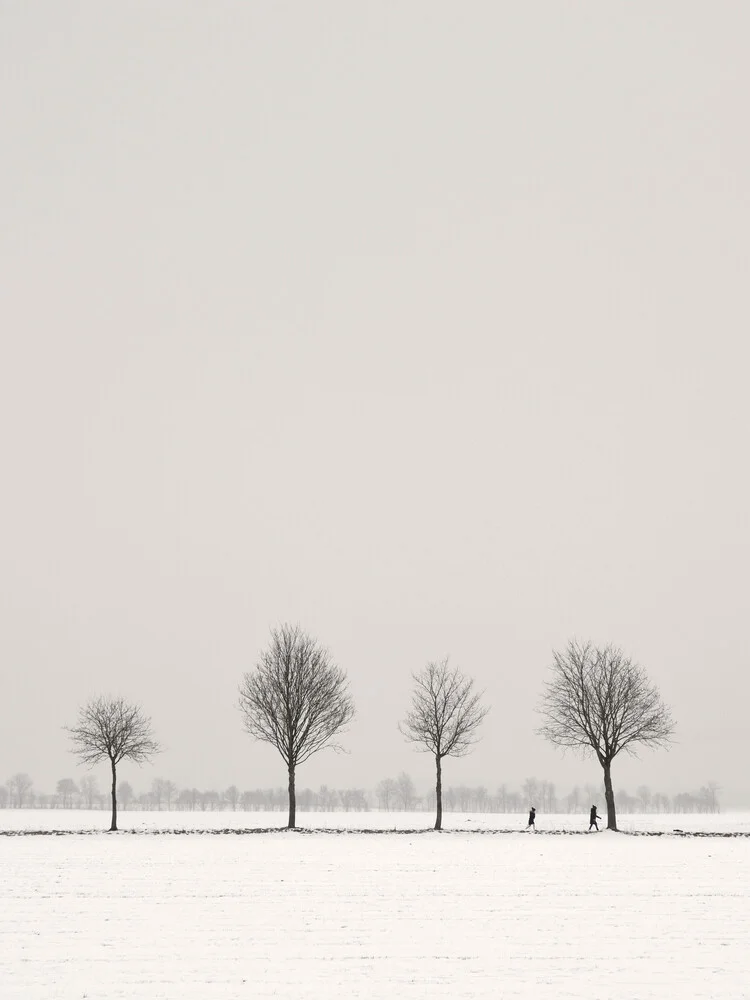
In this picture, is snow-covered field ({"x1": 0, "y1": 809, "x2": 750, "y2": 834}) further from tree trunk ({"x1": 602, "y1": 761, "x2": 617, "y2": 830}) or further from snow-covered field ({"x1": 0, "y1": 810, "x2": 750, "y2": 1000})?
snow-covered field ({"x1": 0, "y1": 810, "x2": 750, "y2": 1000})

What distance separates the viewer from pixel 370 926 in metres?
18.3

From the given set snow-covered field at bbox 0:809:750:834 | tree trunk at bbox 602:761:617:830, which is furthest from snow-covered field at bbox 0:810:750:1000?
snow-covered field at bbox 0:809:750:834

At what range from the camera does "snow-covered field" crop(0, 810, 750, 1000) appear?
13945 mm

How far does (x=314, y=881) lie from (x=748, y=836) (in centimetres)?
3083

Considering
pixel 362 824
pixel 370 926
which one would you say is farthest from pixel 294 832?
pixel 370 926

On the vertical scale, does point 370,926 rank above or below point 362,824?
above

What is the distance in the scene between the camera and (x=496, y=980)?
14.2 meters

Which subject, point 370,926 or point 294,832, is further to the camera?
point 294,832

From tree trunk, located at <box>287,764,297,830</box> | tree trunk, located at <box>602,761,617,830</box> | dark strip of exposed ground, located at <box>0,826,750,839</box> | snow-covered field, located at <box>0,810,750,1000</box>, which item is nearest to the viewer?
snow-covered field, located at <box>0,810,750,1000</box>

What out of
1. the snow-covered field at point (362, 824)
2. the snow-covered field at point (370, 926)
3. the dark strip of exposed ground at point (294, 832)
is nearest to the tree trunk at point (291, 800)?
the dark strip of exposed ground at point (294, 832)

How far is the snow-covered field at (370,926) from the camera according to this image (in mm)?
13945

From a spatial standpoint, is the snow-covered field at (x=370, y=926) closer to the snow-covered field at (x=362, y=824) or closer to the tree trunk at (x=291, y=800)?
the tree trunk at (x=291, y=800)

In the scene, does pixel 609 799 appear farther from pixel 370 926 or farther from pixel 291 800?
pixel 370 926

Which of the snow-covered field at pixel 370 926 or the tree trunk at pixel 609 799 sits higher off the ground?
the snow-covered field at pixel 370 926
